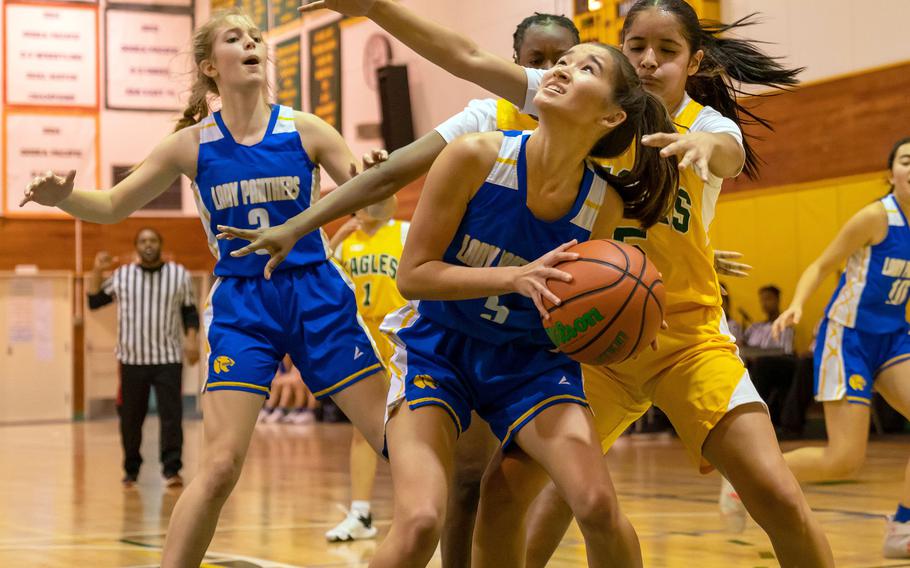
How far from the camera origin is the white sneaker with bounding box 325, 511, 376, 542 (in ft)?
18.6

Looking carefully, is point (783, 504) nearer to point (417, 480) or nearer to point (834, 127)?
point (417, 480)

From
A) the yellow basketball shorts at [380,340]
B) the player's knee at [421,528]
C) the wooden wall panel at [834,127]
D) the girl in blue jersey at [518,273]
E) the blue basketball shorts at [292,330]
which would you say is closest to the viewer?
the player's knee at [421,528]

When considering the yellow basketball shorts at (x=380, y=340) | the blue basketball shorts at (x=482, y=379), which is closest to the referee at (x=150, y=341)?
the yellow basketball shorts at (x=380, y=340)

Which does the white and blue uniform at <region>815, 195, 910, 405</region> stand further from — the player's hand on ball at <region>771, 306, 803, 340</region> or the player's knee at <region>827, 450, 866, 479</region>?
the player's hand on ball at <region>771, 306, 803, 340</region>

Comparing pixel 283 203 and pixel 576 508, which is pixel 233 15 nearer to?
pixel 283 203

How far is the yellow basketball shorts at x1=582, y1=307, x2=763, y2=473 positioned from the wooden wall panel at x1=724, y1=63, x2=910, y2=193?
7.95 meters

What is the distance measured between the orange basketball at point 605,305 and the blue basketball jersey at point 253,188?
1.40 m

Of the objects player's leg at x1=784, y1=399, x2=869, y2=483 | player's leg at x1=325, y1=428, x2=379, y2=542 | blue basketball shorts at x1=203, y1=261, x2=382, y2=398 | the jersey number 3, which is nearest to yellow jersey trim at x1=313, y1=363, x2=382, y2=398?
blue basketball shorts at x1=203, y1=261, x2=382, y2=398

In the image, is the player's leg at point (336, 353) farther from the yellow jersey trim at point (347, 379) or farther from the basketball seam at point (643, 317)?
the basketball seam at point (643, 317)

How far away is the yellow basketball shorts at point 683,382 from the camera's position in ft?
11.1

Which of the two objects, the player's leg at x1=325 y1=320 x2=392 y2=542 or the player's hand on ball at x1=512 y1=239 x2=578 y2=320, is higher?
the player's hand on ball at x1=512 y1=239 x2=578 y2=320

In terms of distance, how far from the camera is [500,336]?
3.22m

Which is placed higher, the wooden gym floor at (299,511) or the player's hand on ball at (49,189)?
the player's hand on ball at (49,189)

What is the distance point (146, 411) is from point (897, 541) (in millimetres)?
5783
